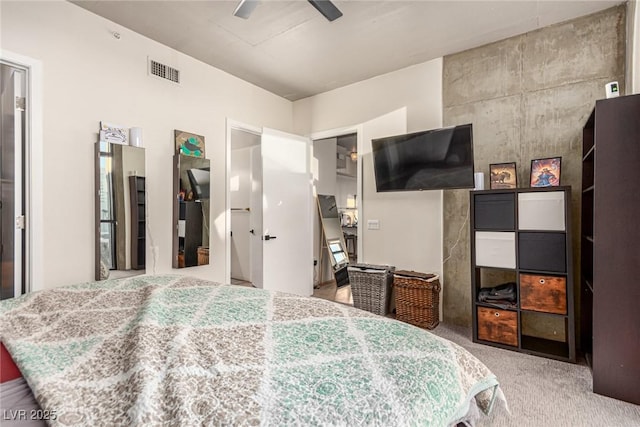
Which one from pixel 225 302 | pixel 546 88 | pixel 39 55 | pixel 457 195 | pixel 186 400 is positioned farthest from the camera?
pixel 457 195

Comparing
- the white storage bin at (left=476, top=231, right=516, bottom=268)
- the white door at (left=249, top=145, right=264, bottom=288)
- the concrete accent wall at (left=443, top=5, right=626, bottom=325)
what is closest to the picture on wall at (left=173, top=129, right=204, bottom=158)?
the white door at (left=249, top=145, right=264, bottom=288)

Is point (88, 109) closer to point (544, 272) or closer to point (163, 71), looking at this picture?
point (163, 71)

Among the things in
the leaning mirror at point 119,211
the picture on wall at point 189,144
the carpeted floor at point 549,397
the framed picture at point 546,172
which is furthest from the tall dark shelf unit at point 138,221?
the framed picture at point 546,172

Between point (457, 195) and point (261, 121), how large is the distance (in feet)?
8.39

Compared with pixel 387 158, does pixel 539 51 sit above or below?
above

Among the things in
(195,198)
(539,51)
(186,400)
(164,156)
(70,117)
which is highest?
(539,51)

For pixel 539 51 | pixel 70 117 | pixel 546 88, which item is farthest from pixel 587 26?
A: pixel 70 117

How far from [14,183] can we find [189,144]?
4.58 feet

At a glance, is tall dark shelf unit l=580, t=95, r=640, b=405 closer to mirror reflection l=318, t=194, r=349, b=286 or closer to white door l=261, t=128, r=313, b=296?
white door l=261, t=128, r=313, b=296

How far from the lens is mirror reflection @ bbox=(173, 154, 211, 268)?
3.10 m

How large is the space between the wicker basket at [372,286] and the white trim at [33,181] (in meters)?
2.80

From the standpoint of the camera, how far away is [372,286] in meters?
3.52

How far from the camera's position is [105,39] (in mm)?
2652

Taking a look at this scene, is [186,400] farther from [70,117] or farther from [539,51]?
[539,51]
